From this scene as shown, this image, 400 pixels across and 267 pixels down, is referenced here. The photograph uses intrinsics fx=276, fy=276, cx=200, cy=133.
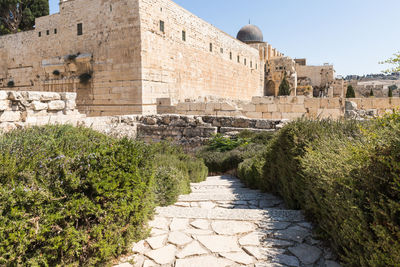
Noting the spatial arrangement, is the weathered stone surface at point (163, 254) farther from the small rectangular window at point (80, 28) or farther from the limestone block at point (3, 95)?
the small rectangular window at point (80, 28)

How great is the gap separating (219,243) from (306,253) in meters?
0.77

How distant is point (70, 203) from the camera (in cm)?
207

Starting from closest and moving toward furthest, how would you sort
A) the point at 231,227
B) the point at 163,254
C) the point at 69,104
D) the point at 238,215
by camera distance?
the point at 163,254 → the point at 231,227 → the point at 238,215 → the point at 69,104

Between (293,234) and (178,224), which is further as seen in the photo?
(178,224)

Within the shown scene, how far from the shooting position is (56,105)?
21.6ft

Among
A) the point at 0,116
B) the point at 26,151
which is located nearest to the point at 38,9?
the point at 0,116

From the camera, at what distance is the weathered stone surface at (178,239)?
265 cm

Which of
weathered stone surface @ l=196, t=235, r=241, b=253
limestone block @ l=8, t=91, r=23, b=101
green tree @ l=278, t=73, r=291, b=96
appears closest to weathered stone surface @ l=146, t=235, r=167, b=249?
weathered stone surface @ l=196, t=235, r=241, b=253

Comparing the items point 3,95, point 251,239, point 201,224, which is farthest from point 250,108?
point 251,239

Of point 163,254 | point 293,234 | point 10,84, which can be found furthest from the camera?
point 10,84

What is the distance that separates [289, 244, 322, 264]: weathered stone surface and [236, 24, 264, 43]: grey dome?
112 feet

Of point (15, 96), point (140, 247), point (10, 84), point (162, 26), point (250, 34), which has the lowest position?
point (140, 247)

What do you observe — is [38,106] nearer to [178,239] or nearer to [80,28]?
[178,239]

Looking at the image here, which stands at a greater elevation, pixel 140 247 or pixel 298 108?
pixel 298 108
